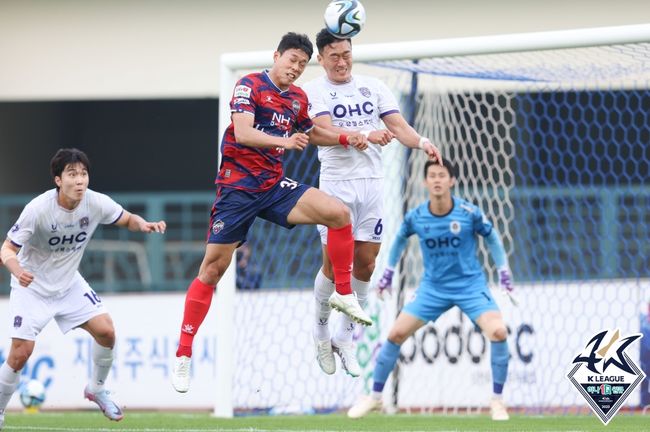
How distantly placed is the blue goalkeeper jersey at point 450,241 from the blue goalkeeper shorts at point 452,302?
0.05 meters

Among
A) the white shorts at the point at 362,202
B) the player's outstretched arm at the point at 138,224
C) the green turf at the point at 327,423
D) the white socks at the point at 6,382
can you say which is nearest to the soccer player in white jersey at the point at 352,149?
the white shorts at the point at 362,202

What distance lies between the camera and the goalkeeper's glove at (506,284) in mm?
9867

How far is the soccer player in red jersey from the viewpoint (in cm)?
761

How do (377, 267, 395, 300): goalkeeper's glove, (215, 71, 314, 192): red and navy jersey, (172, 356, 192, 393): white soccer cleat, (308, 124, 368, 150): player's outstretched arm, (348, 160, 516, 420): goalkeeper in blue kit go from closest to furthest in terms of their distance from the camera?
1. (215, 71, 314, 192): red and navy jersey
2. (308, 124, 368, 150): player's outstretched arm
3. (172, 356, 192, 393): white soccer cleat
4. (377, 267, 395, 300): goalkeeper's glove
5. (348, 160, 516, 420): goalkeeper in blue kit

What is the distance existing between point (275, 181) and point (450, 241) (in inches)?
110

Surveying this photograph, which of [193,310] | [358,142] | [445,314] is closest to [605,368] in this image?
[358,142]

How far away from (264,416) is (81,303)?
104 inches

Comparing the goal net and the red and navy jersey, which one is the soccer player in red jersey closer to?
the red and navy jersey

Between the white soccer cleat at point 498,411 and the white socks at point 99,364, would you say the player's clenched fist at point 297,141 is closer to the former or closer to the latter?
the white socks at point 99,364

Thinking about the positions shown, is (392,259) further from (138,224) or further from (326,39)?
(326,39)

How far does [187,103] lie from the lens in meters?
21.1

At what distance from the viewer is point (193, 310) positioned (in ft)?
26.2

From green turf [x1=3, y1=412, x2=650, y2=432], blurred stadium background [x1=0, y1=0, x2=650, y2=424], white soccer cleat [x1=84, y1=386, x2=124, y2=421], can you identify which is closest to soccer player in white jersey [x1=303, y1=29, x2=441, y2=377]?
green turf [x1=3, y1=412, x2=650, y2=432]

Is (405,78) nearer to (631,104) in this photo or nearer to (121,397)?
(121,397)
